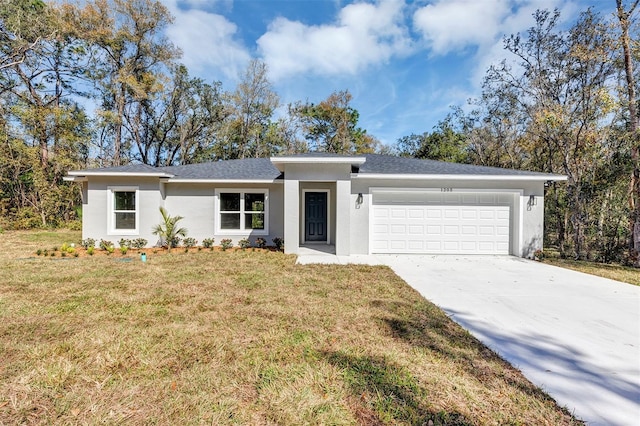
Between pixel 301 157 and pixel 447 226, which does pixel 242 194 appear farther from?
pixel 447 226

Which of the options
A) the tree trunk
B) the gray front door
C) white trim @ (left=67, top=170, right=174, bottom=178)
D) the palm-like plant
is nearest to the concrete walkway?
the tree trunk

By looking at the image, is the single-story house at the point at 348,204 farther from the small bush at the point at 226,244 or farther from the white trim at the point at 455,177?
the small bush at the point at 226,244

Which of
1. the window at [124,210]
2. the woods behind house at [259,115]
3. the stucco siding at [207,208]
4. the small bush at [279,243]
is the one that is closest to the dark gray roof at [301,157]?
the stucco siding at [207,208]

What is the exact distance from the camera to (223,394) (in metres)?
2.38

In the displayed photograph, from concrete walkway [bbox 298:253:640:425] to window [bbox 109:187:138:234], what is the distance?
9.64m

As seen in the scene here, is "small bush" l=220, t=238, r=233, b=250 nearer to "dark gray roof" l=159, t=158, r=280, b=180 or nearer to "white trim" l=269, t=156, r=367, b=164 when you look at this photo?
"dark gray roof" l=159, t=158, r=280, b=180

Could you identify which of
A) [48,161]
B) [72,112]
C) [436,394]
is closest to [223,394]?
[436,394]

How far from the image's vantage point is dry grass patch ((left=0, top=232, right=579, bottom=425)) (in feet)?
7.25

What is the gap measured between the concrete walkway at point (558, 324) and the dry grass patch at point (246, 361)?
1.14 feet

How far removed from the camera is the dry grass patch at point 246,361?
221cm

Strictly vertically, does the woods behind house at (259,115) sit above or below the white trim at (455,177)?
above

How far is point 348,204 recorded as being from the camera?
Result: 894 centimetres

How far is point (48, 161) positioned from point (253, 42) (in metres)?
15.2

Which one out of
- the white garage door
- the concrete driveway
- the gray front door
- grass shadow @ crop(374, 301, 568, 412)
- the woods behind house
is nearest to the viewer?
the concrete driveway
